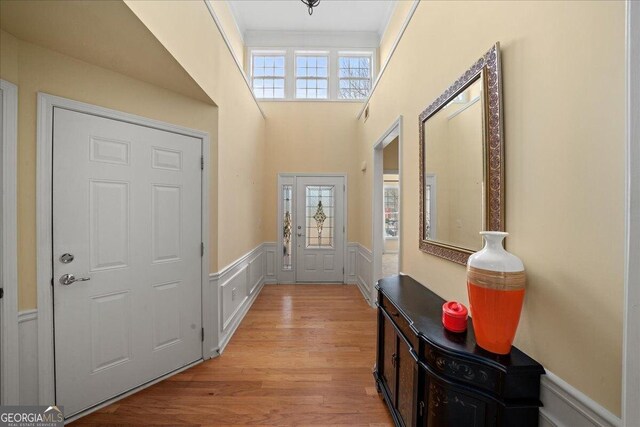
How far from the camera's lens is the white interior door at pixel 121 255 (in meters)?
1.68

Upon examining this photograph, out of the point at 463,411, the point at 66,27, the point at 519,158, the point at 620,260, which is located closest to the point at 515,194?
the point at 519,158

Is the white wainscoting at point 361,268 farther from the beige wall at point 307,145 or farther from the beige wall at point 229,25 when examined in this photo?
the beige wall at point 229,25

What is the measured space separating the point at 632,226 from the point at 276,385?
2252mm

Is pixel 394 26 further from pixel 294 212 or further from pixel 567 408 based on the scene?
pixel 567 408

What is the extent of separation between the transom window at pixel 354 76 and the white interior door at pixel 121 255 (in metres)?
3.65

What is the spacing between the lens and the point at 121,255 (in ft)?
6.22

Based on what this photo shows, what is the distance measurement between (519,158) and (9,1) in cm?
249

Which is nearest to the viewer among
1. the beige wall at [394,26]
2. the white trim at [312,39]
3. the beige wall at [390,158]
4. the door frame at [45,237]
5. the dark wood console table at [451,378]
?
the dark wood console table at [451,378]

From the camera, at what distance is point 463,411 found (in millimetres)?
1000

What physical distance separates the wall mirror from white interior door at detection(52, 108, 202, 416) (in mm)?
1982

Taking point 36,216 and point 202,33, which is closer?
point 36,216

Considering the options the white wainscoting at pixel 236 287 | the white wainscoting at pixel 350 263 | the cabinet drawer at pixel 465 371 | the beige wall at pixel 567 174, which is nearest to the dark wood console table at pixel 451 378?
the cabinet drawer at pixel 465 371

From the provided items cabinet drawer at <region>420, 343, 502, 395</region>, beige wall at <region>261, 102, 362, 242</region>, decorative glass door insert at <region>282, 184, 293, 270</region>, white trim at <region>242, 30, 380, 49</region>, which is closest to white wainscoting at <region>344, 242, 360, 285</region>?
beige wall at <region>261, 102, 362, 242</region>

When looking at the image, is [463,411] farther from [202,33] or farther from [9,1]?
[202,33]
